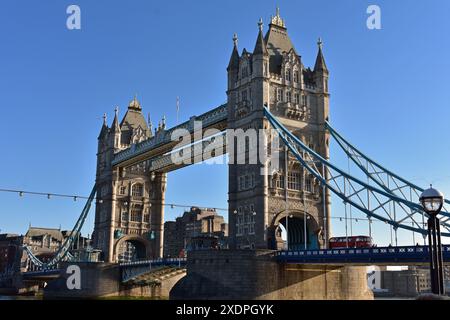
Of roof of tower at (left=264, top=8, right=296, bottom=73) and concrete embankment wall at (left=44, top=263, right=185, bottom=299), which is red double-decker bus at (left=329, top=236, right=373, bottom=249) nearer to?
roof of tower at (left=264, top=8, right=296, bottom=73)

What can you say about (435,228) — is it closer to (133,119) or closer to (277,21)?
(277,21)

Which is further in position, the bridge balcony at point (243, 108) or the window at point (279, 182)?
the bridge balcony at point (243, 108)

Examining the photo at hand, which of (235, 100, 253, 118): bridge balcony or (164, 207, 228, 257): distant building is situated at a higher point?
(235, 100, 253, 118): bridge balcony

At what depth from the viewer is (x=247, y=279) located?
48312mm

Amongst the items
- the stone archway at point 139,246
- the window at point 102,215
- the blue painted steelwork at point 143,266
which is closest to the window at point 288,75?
the blue painted steelwork at point 143,266

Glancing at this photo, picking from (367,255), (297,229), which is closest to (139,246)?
(297,229)

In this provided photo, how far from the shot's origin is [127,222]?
87312 millimetres

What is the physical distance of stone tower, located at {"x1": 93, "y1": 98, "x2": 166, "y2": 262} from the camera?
283ft

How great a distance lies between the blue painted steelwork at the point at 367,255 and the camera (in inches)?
1582

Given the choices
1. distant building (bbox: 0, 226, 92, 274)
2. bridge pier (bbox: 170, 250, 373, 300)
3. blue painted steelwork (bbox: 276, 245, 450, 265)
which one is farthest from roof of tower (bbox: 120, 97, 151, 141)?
distant building (bbox: 0, 226, 92, 274)

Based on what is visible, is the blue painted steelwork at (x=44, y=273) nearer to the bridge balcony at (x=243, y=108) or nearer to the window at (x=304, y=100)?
the bridge balcony at (x=243, y=108)

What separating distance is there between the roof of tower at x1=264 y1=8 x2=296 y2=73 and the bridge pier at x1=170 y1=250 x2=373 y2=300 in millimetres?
21922

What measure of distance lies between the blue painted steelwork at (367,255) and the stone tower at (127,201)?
4309 centimetres

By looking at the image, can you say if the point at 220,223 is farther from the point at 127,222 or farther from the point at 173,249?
the point at 127,222
